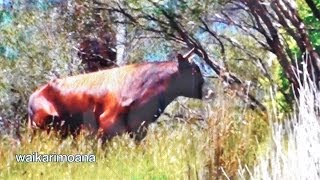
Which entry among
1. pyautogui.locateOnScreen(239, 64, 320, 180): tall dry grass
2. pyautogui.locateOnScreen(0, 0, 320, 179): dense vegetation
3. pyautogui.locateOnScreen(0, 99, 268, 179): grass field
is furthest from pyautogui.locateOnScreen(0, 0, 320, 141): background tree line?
pyautogui.locateOnScreen(239, 64, 320, 180): tall dry grass

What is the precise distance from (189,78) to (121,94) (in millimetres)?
321

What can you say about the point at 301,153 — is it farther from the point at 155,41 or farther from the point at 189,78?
the point at 155,41

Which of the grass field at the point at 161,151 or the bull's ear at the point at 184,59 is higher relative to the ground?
Answer: the bull's ear at the point at 184,59

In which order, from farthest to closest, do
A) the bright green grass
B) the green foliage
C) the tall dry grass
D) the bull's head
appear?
the green foliage < the bull's head < the bright green grass < the tall dry grass

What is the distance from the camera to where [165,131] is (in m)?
3.11

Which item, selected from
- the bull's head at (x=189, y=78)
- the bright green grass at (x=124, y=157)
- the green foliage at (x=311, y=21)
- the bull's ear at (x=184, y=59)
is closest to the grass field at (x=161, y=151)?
the bright green grass at (x=124, y=157)

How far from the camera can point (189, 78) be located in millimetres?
3172

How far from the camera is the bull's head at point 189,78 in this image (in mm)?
3152

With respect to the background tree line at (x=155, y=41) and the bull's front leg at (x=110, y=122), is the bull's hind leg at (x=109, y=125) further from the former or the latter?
the background tree line at (x=155, y=41)

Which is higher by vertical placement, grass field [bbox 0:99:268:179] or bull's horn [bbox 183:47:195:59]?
bull's horn [bbox 183:47:195:59]

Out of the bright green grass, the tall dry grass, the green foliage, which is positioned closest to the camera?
the tall dry grass

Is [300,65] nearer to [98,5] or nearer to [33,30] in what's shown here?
[98,5]

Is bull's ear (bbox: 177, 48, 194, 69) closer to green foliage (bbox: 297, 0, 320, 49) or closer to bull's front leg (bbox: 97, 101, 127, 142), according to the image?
bull's front leg (bbox: 97, 101, 127, 142)

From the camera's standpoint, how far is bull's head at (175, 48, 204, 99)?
124 inches
